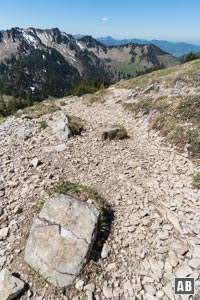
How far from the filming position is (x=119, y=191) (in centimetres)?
1028

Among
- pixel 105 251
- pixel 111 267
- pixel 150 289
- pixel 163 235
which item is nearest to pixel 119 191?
pixel 163 235

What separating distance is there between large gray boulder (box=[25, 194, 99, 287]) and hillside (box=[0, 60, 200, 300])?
0.42 ft

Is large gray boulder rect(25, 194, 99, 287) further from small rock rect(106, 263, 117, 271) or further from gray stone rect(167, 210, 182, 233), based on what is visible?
gray stone rect(167, 210, 182, 233)

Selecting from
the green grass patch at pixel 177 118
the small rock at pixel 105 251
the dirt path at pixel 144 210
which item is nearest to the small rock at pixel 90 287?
the dirt path at pixel 144 210

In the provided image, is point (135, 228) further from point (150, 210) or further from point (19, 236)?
point (19, 236)

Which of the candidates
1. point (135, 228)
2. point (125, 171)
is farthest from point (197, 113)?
point (135, 228)

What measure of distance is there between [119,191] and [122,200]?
2.00 feet

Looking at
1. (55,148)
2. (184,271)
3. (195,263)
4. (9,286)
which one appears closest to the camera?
(9,286)

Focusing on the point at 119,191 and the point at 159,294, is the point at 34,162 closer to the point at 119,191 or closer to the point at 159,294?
the point at 119,191

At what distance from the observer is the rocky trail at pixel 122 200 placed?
Answer: 6902mm

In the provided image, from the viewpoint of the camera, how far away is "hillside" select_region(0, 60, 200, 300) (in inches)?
270

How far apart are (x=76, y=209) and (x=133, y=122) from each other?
13373mm

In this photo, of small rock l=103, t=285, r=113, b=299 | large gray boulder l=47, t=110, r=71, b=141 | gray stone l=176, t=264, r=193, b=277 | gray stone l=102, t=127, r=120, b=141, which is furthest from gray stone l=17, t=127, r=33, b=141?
gray stone l=176, t=264, r=193, b=277

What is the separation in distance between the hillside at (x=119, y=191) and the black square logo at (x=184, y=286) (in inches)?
4.9
